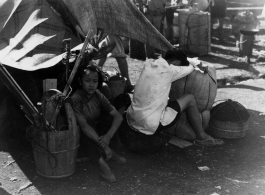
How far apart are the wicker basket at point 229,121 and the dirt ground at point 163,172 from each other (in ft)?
0.44

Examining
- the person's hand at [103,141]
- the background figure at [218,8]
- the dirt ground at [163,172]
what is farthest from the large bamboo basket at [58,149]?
the background figure at [218,8]

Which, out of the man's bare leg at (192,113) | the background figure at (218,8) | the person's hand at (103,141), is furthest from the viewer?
the background figure at (218,8)

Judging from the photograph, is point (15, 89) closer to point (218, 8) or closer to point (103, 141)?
point (103, 141)

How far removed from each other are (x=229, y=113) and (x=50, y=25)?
2758mm

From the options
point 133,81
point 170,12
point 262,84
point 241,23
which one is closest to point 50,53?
point 133,81

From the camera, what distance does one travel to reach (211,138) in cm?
554

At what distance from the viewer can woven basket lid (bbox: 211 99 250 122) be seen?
5.71 m

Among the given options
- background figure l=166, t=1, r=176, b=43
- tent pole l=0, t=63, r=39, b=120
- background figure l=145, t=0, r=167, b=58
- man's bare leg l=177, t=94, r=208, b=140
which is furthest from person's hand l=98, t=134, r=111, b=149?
background figure l=166, t=1, r=176, b=43

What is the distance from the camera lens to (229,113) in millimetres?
5754

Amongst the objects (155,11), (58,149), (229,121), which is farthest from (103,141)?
(155,11)

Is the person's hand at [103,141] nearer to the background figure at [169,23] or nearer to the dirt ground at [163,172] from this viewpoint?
the dirt ground at [163,172]

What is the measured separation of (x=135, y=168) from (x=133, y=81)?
4.18 metres

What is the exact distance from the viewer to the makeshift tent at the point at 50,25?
4.80m

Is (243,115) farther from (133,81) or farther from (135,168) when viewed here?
(133,81)
